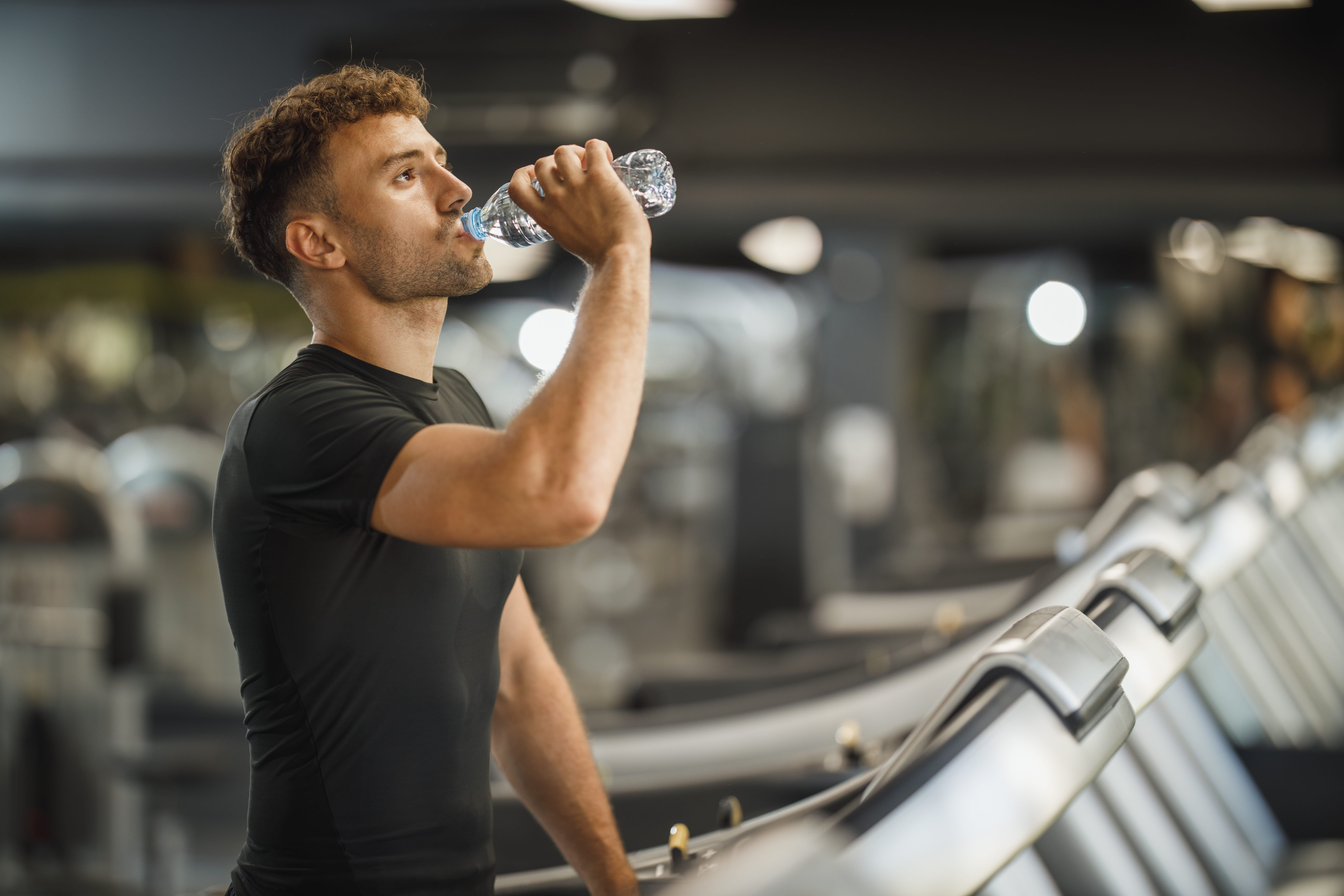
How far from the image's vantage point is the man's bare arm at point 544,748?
1.19m

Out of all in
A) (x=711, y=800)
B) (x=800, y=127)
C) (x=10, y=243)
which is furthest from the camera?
(x=10, y=243)

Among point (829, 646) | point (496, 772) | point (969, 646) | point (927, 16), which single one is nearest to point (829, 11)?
point (927, 16)

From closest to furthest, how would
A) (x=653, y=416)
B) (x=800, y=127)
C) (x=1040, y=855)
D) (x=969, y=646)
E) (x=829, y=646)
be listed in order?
(x=1040, y=855)
(x=969, y=646)
(x=829, y=646)
(x=800, y=127)
(x=653, y=416)

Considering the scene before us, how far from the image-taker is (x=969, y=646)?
8.08ft

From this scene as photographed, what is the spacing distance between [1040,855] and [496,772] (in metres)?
1.61

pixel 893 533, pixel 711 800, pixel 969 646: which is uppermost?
pixel 893 533

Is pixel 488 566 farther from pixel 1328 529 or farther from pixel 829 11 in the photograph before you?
pixel 829 11

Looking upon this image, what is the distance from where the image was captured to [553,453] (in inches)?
31.0

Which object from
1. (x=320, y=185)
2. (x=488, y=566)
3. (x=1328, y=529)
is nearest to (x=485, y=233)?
(x=320, y=185)

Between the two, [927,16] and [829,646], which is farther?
[927,16]

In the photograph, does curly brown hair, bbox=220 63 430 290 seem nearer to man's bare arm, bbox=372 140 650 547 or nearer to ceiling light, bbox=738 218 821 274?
man's bare arm, bbox=372 140 650 547

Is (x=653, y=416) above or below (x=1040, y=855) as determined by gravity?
above

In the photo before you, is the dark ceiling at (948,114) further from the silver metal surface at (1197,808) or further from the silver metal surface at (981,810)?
the silver metal surface at (981,810)

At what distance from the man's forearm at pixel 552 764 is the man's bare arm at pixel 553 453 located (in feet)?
1.32
